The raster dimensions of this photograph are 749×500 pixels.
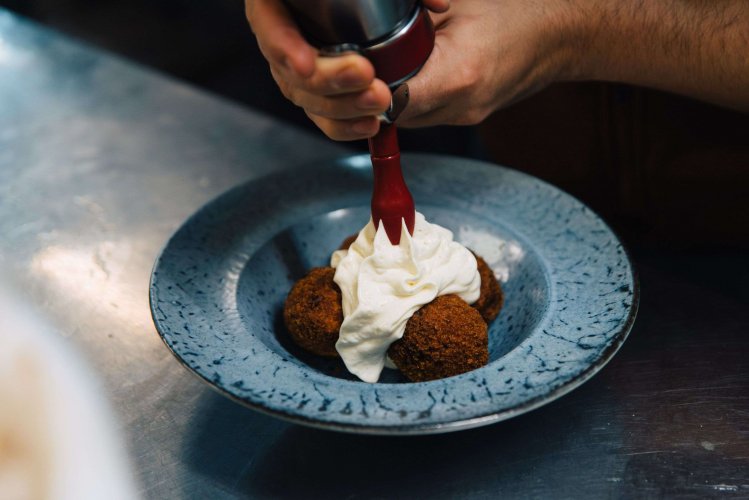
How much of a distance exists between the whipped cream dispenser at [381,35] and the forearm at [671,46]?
0.37 m

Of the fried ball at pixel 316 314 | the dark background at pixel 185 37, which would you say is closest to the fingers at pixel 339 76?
the fried ball at pixel 316 314

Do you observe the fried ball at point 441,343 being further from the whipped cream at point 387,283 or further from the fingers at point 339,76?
the fingers at point 339,76

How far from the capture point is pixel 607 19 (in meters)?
1.06

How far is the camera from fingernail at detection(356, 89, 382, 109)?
758 millimetres

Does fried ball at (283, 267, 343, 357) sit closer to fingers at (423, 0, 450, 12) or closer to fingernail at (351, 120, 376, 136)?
fingernail at (351, 120, 376, 136)

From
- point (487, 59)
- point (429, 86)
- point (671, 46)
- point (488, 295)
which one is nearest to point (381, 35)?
point (429, 86)

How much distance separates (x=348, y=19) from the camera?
728 millimetres

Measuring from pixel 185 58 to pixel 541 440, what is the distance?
293 cm

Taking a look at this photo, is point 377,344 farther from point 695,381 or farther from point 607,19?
point 607,19

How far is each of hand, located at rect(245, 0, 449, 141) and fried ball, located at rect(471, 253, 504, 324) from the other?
10.6 inches

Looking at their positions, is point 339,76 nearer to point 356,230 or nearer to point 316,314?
point 316,314

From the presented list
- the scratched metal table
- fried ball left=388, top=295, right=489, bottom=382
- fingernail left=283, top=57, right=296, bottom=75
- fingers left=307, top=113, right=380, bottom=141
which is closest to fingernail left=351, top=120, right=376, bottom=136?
fingers left=307, top=113, right=380, bottom=141

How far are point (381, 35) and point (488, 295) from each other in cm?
37

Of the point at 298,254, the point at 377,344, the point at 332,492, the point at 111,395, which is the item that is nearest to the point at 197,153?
the point at 298,254
